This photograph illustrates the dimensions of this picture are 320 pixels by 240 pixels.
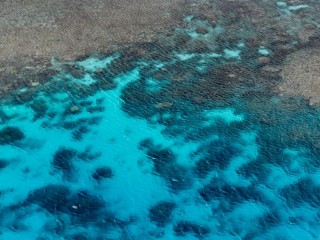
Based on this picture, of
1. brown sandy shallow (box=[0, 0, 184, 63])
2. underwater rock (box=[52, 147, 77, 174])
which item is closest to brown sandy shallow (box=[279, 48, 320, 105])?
brown sandy shallow (box=[0, 0, 184, 63])

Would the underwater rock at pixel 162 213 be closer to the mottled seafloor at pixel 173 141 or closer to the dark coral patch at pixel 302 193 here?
the mottled seafloor at pixel 173 141

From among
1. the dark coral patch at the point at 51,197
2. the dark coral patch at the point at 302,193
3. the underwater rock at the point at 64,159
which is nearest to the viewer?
the dark coral patch at the point at 51,197

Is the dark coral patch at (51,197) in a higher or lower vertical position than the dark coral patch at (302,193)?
lower

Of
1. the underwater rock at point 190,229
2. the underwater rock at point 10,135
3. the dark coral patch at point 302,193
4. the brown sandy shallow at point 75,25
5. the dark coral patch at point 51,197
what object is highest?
the brown sandy shallow at point 75,25

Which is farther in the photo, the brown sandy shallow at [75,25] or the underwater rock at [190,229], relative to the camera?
the brown sandy shallow at [75,25]

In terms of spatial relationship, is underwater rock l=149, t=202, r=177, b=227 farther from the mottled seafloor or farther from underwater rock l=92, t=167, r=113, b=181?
underwater rock l=92, t=167, r=113, b=181

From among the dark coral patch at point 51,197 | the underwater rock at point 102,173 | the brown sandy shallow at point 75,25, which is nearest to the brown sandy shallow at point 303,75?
the brown sandy shallow at point 75,25

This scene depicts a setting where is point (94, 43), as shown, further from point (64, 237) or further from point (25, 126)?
point (64, 237)

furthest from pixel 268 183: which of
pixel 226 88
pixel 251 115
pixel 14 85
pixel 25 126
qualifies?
pixel 14 85
